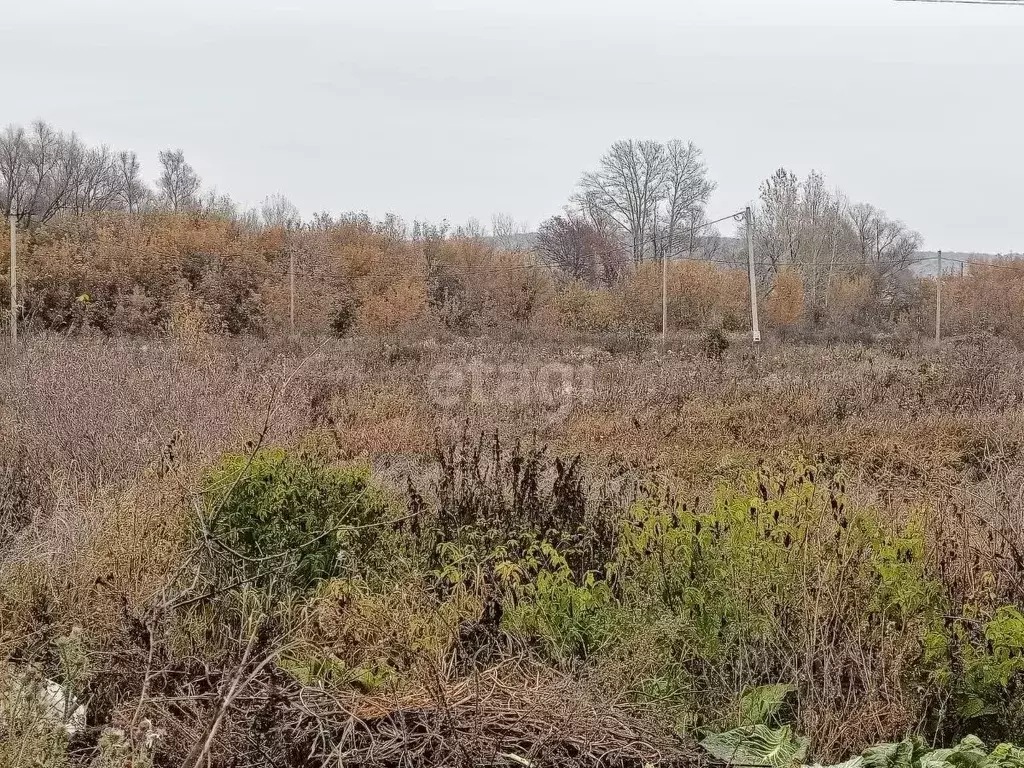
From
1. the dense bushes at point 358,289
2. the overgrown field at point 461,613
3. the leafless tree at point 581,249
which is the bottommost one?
the overgrown field at point 461,613

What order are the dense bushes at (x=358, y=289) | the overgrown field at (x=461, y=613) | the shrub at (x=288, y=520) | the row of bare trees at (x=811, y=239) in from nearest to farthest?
the overgrown field at (x=461, y=613) → the shrub at (x=288, y=520) → the dense bushes at (x=358, y=289) → the row of bare trees at (x=811, y=239)

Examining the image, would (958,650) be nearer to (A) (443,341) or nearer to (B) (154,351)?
(B) (154,351)

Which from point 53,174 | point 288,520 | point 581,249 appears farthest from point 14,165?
point 288,520

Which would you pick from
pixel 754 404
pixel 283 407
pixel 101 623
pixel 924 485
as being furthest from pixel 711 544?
pixel 754 404

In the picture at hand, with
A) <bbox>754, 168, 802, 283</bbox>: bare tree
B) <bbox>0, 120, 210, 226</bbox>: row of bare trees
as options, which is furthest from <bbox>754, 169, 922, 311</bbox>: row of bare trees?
<bbox>0, 120, 210, 226</bbox>: row of bare trees

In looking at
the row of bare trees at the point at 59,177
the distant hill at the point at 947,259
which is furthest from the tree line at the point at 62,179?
the distant hill at the point at 947,259

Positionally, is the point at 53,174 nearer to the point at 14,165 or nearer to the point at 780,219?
the point at 14,165

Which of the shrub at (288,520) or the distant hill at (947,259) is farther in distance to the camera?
the distant hill at (947,259)

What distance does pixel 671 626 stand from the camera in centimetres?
335

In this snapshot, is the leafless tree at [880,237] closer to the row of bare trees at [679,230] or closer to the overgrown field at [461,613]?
the row of bare trees at [679,230]

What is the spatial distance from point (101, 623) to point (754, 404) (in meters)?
7.70

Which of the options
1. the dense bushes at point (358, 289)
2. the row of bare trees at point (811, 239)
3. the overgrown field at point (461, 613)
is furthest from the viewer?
the row of bare trees at point (811, 239)

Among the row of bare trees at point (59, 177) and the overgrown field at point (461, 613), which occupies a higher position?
the row of bare trees at point (59, 177)

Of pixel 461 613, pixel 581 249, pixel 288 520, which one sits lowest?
pixel 461 613
